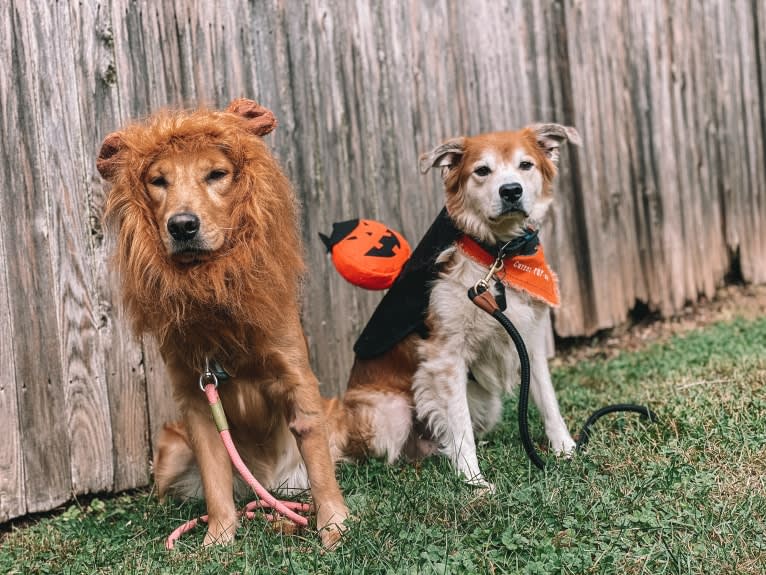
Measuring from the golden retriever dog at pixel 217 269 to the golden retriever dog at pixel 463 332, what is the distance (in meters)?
0.75

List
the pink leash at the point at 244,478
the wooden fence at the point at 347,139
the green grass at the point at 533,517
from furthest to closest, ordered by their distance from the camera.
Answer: the wooden fence at the point at 347,139
the pink leash at the point at 244,478
the green grass at the point at 533,517

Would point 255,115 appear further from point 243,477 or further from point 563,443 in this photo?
point 563,443

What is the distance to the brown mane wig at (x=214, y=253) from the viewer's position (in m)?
2.95

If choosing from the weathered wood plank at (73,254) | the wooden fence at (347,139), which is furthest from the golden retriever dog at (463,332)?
the weathered wood plank at (73,254)

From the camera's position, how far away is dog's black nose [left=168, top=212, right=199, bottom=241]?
285 cm

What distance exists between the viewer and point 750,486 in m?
2.95

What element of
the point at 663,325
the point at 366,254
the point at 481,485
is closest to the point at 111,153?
the point at 366,254

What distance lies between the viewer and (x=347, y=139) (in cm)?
497

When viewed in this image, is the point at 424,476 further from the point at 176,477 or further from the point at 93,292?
the point at 93,292

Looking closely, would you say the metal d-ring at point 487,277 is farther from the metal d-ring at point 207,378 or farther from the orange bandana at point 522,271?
the metal d-ring at point 207,378

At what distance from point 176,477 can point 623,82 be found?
15.6ft

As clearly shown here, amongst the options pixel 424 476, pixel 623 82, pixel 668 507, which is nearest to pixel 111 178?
pixel 424 476

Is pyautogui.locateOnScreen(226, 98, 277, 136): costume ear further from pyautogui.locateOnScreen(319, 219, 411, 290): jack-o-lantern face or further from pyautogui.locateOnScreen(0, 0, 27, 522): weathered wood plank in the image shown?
pyautogui.locateOnScreen(0, 0, 27, 522): weathered wood plank

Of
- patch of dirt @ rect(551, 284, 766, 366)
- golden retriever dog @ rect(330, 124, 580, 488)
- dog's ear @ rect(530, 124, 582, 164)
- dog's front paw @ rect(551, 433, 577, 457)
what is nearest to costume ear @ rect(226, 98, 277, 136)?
golden retriever dog @ rect(330, 124, 580, 488)
